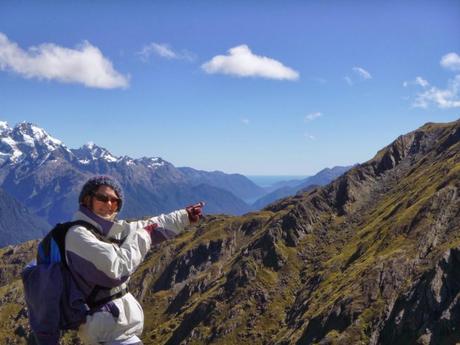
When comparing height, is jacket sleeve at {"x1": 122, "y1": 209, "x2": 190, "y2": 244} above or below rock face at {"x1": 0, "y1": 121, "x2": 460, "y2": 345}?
above

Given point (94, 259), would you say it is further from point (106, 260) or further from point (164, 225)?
point (164, 225)

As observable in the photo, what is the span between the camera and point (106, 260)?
8383 mm

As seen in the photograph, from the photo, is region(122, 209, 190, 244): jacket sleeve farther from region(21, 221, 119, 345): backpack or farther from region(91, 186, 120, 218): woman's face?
region(21, 221, 119, 345): backpack

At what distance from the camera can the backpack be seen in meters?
8.13

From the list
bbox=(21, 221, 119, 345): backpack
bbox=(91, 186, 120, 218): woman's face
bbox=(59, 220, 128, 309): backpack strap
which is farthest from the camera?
bbox=(91, 186, 120, 218): woman's face

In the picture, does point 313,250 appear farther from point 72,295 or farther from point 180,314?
point 72,295

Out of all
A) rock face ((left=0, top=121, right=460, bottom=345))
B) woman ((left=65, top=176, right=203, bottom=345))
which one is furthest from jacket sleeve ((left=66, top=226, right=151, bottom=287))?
rock face ((left=0, top=121, right=460, bottom=345))

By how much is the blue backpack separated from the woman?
0.52 ft

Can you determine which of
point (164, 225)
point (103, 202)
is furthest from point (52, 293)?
point (164, 225)

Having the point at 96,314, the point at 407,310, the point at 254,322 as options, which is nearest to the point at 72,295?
the point at 96,314

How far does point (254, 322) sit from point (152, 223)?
145796 millimetres

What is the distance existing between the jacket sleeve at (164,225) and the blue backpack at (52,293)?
151 centimetres

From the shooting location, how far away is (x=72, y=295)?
838 centimetres

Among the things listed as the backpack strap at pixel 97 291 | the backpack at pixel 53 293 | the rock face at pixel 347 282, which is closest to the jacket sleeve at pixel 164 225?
the backpack strap at pixel 97 291
